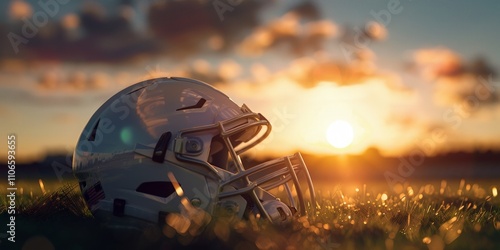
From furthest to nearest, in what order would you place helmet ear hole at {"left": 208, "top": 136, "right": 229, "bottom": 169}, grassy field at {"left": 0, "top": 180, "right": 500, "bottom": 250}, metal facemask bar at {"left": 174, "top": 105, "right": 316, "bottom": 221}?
helmet ear hole at {"left": 208, "top": 136, "right": 229, "bottom": 169} → metal facemask bar at {"left": 174, "top": 105, "right": 316, "bottom": 221} → grassy field at {"left": 0, "top": 180, "right": 500, "bottom": 250}

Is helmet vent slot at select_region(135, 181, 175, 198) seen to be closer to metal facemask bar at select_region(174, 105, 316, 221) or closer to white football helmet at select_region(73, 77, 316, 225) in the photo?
white football helmet at select_region(73, 77, 316, 225)

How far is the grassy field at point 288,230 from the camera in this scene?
5289 millimetres

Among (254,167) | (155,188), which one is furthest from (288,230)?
(155,188)

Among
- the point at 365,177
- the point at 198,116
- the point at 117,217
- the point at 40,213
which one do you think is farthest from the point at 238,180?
the point at 365,177

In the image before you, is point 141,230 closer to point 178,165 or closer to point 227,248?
point 178,165

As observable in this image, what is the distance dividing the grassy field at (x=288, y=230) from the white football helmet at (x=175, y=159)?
0.71 ft

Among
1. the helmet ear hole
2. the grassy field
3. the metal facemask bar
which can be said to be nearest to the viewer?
the grassy field

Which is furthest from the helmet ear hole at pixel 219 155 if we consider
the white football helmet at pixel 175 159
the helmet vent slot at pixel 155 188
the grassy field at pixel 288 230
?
the grassy field at pixel 288 230

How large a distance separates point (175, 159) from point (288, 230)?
1182 mm

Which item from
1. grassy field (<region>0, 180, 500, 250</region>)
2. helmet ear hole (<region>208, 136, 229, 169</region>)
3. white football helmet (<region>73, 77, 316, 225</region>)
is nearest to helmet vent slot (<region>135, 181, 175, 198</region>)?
white football helmet (<region>73, 77, 316, 225</region>)

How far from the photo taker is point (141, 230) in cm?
602

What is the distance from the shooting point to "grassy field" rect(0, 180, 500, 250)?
208 inches

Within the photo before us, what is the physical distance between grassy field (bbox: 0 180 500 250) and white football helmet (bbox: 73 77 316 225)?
0.22 meters

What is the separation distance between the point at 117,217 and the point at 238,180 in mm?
1164
